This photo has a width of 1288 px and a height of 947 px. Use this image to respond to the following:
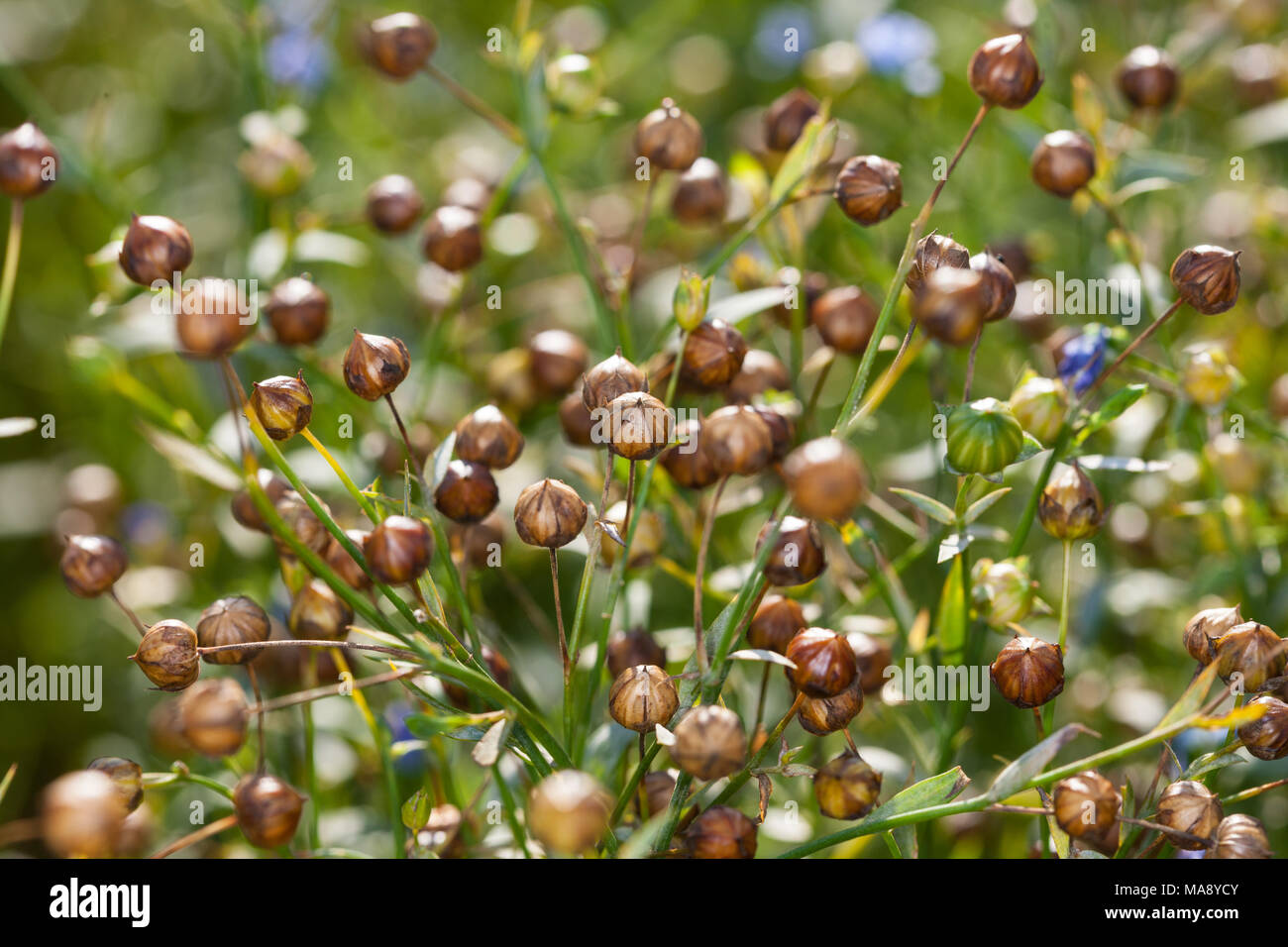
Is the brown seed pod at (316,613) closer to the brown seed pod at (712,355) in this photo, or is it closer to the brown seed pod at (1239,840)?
the brown seed pod at (712,355)

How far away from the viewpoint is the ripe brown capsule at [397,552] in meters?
0.82

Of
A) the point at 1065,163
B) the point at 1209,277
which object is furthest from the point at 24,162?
the point at 1209,277

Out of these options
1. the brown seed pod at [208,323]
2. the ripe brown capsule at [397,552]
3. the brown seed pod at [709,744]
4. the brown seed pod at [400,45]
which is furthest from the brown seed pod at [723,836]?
the brown seed pod at [400,45]

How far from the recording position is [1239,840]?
2.78 ft

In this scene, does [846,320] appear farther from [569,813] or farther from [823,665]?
[569,813]

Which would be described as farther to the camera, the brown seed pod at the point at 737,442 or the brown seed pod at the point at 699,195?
the brown seed pod at the point at 699,195

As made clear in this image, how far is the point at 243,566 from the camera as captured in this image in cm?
155

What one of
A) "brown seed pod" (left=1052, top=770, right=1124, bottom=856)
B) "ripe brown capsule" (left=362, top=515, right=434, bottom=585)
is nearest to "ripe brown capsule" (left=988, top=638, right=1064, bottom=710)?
"brown seed pod" (left=1052, top=770, right=1124, bottom=856)

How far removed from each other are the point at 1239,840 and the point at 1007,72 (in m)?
A: 0.70

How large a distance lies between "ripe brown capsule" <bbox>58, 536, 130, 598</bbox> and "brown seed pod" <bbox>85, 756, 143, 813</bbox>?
0.20 metres

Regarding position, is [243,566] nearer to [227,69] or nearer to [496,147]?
[496,147]

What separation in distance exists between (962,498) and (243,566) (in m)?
1.02

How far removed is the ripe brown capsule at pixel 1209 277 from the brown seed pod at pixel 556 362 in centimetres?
63
